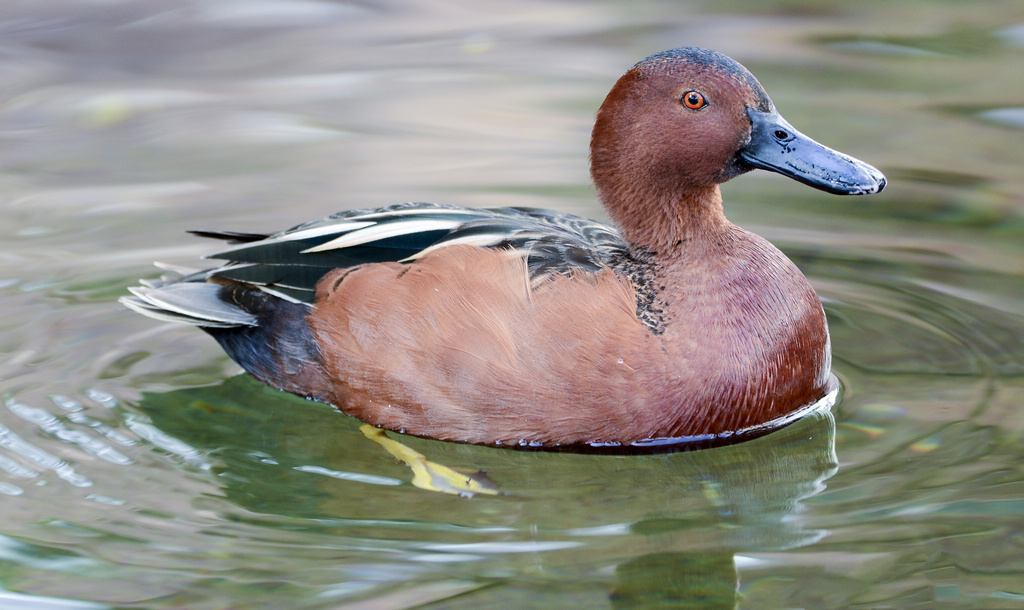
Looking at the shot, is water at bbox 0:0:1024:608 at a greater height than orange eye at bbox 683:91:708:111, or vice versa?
orange eye at bbox 683:91:708:111

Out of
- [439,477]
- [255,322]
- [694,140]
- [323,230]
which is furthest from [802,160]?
[255,322]

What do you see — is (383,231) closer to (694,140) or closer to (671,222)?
(671,222)

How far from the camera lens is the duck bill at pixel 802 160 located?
16.3 feet

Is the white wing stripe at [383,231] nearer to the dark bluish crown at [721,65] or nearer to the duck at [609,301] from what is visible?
the duck at [609,301]

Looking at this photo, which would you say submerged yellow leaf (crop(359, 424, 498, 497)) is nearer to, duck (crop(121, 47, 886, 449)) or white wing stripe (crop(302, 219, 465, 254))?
duck (crop(121, 47, 886, 449))

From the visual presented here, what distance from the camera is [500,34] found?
35.0 ft

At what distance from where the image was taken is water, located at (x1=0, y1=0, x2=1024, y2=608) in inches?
164

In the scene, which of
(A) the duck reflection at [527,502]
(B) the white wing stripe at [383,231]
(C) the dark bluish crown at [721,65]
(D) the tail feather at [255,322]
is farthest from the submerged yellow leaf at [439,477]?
(C) the dark bluish crown at [721,65]

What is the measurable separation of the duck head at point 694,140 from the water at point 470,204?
1.06m

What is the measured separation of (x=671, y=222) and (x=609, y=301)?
1.75ft

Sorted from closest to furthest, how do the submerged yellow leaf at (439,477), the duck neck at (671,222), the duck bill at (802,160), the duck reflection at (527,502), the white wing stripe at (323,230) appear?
the duck reflection at (527,502) → the submerged yellow leaf at (439,477) → the duck bill at (802,160) → the duck neck at (671,222) → the white wing stripe at (323,230)

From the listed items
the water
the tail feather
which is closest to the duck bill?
the water

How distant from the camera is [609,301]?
4.92 m

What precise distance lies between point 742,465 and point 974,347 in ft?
5.09
